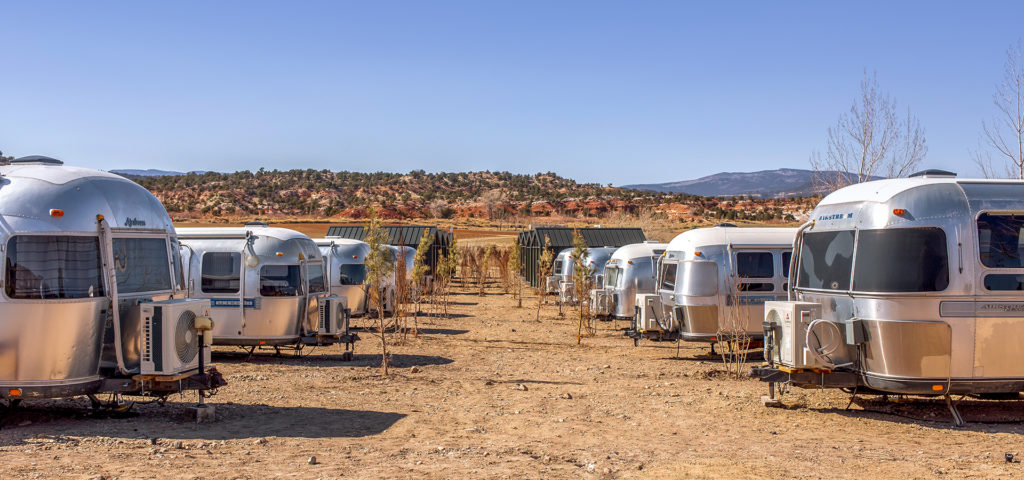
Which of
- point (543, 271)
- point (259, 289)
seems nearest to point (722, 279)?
point (259, 289)

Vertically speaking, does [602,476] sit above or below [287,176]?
below

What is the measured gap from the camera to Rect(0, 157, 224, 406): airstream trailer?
8219 mm

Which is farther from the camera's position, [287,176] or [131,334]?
[287,176]

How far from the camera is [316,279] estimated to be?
51.5ft

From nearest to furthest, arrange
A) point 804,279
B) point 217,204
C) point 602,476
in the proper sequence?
point 602,476 → point 804,279 → point 217,204

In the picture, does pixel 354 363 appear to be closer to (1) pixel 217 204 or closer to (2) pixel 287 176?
(1) pixel 217 204

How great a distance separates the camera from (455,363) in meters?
14.7

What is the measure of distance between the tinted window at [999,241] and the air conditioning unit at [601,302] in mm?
13394

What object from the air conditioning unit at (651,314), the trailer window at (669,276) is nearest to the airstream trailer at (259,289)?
the air conditioning unit at (651,314)

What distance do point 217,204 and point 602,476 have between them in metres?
69.2

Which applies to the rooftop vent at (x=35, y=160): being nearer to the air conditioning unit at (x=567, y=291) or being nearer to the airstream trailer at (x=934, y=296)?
the airstream trailer at (x=934, y=296)

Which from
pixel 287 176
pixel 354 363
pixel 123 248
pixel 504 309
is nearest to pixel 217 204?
pixel 287 176

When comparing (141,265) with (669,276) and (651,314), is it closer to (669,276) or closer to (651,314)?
(651,314)

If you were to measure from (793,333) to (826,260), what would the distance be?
1201mm
